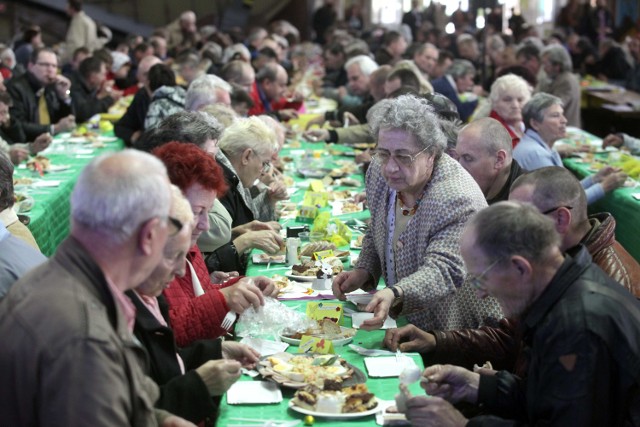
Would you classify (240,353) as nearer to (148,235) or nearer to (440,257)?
(440,257)

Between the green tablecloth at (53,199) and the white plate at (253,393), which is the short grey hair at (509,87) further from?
A: the white plate at (253,393)

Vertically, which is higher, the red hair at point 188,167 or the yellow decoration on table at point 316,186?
the red hair at point 188,167

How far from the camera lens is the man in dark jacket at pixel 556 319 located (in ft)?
8.77

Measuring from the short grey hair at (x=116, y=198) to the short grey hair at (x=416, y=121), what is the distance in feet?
6.21

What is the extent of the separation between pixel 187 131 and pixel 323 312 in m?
1.41

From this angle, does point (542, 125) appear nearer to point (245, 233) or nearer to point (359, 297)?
point (245, 233)

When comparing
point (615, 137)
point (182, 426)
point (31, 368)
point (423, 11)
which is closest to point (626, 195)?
point (615, 137)

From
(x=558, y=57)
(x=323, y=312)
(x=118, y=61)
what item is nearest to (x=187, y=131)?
(x=323, y=312)

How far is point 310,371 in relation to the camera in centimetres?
322

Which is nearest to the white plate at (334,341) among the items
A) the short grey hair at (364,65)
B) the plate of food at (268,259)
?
the plate of food at (268,259)

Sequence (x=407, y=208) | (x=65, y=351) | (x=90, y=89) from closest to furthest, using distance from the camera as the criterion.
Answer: (x=65, y=351), (x=407, y=208), (x=90, y=89)

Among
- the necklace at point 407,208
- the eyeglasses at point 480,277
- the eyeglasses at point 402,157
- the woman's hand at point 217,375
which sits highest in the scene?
the eyeglasses at point 402,157

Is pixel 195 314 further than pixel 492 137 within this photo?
No

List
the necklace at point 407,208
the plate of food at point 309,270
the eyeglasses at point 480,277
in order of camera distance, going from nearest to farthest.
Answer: the eyeglasses at point 480,277
the necklace at point 407,208
the plate of food at point 309,270
